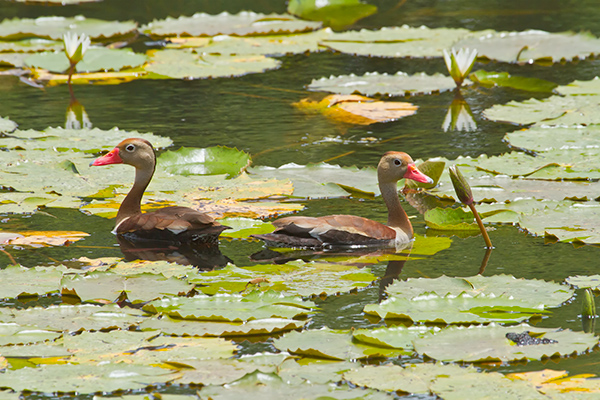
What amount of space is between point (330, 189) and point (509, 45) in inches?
225

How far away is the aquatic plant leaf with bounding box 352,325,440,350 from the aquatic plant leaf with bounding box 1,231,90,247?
7.66 feet

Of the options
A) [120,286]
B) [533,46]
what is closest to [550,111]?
[533,46]

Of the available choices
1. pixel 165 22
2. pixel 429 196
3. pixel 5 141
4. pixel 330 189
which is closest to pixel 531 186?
pixel 429 196

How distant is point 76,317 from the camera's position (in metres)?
4.02

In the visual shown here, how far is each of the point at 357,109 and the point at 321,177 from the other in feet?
7.48

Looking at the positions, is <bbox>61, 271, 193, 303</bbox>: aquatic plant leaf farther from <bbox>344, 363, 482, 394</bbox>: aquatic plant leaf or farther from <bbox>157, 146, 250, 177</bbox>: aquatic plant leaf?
<bbox>157, 146, 250, 177</bbox>: aquatic plant leaf

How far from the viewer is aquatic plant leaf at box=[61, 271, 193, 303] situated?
4273mm

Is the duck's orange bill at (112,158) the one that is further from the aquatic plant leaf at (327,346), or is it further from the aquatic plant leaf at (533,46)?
the aquatic plant leaf at (533,46)

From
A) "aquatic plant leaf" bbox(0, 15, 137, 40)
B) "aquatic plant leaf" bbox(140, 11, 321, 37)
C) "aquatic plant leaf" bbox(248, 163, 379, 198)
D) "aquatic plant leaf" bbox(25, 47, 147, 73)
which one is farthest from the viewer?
"aquatic plant leaf" bbox(140, 11, 321, 37)

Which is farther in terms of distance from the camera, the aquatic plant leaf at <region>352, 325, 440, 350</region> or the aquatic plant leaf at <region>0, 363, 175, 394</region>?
the aquatic plant leaf at <region>352, 325, 440, 350</region>

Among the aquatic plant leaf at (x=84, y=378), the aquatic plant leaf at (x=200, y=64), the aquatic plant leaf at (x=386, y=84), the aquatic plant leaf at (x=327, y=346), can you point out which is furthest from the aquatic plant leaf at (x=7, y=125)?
the aquatic plant leaf at (x=327, y=346)

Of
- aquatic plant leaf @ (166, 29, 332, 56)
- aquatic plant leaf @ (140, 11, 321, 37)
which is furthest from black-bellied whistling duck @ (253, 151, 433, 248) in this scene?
aquatic plant leaf @ (140, 11, 321, 37)

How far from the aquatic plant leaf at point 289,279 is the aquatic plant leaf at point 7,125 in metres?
3.88

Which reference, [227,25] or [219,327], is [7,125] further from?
[227,25]
